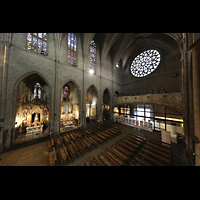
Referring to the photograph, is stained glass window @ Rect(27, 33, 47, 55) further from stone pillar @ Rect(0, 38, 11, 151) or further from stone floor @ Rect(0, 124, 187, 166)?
stone floor @ Rect(0, 124, 187, 166)

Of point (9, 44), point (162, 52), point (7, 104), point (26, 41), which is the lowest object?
point (7, 104)

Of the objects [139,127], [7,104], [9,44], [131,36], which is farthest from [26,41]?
[139,127]

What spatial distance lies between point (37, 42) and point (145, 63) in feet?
57.8

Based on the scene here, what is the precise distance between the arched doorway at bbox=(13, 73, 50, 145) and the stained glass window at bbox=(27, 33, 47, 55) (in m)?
2.98

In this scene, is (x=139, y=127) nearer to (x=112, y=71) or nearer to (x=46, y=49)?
(x=112, y=71)

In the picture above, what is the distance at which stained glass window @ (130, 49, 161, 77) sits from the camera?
14.5m

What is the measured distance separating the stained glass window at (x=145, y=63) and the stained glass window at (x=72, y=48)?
12.6 meters

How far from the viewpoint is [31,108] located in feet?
36.6

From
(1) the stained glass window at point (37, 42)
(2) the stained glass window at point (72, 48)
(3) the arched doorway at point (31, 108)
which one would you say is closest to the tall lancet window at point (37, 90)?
(3) the arched doorway at point (31, 108)

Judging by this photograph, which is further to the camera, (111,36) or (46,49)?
(111,36)

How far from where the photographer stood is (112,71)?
17.4m

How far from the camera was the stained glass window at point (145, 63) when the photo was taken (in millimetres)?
14547

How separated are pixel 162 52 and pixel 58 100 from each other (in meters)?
18.4

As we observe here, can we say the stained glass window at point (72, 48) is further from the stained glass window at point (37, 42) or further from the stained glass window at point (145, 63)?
the stained glass window at point (145, 63)
